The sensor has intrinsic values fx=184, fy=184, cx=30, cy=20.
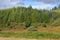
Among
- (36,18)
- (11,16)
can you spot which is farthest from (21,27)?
(11,16)

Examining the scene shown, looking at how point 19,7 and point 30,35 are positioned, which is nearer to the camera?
point 30,35

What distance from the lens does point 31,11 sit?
193 feet

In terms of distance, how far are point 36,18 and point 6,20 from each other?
381 inches

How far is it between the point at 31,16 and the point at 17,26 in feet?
35.4

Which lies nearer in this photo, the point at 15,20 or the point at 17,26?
the point at 17,26

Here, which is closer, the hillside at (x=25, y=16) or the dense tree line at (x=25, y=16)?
the hillside at (x=25, y=16)

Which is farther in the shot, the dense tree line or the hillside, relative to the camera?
the dense tree line

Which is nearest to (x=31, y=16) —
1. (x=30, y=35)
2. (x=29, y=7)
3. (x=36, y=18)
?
(x=36, y=18)

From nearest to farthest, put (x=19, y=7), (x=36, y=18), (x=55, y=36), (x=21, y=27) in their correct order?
(x=55, y=36)
(x=21, y=27)
(x=36, y=18)
(x=19, y=7)

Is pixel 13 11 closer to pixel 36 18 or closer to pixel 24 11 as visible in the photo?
pixel 24 11

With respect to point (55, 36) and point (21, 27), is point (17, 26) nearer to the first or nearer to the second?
point (21, 27)

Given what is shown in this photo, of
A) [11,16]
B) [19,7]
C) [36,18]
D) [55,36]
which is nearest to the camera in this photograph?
[55,36]

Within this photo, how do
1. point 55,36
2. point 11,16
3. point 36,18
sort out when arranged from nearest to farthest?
point 55,36, point 36,18, point 11,16

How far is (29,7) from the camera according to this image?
2472 inches
